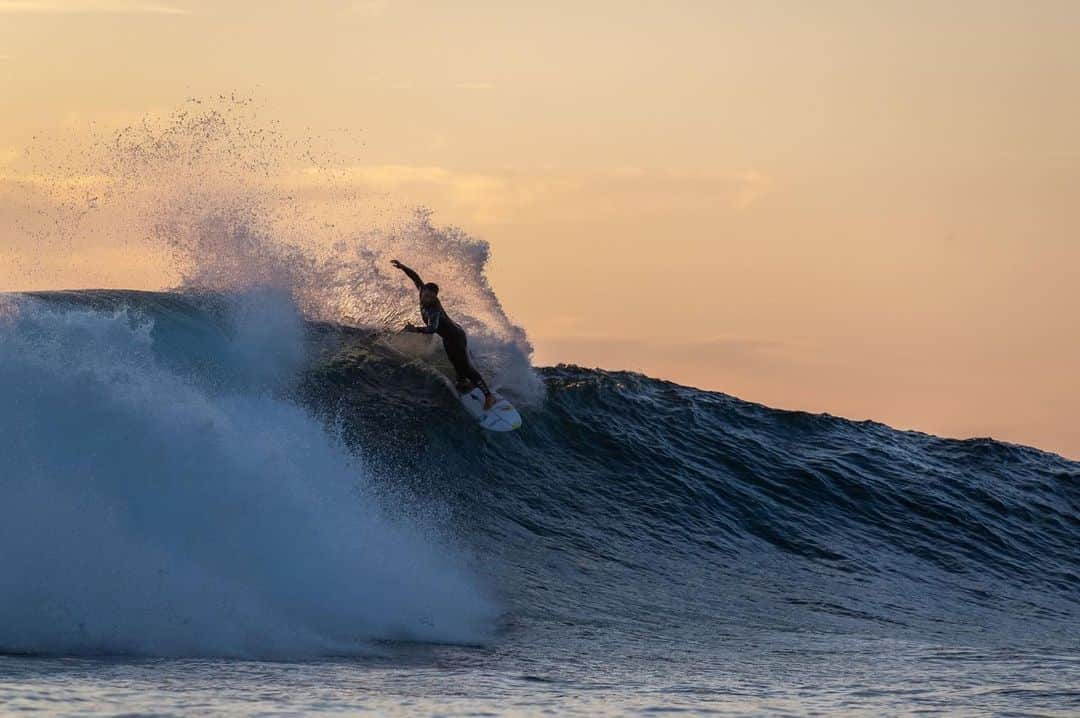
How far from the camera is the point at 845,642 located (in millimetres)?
10766

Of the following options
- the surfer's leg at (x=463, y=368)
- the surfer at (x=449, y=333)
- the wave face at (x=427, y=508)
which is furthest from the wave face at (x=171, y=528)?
the surfer's leg at (x=463, y=368)

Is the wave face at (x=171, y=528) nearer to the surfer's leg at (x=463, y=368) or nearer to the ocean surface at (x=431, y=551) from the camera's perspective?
the ocean surface at (x=431, y=551)

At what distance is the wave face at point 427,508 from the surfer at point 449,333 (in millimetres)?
349

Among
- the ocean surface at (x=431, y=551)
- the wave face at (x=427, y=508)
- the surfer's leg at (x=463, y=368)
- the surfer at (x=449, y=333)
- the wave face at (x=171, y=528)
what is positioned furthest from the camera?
the surfer's leg at (x=463, y=368)

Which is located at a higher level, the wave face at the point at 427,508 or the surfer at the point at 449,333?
the surfer at the point at 449,333

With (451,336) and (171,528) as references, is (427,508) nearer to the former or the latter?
(451,336)

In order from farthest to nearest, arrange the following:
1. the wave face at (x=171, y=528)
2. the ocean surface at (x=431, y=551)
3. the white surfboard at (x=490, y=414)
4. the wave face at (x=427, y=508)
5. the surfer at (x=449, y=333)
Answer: the white surfboard at (x=490, y=414) → the surfer at (x=449, y=333) → the wave face at (x=427, y=508) → the wave face at (x=171, y=528) → the ocean surface at (x=431, y=551)

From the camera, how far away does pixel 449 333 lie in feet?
50.1

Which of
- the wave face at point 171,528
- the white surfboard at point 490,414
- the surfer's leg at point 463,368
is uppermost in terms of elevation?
the surfer's leg at point 463,368

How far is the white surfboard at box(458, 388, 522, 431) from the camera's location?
50.7 ft

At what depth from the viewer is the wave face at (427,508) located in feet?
28.1

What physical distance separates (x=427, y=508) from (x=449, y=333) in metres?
3.01

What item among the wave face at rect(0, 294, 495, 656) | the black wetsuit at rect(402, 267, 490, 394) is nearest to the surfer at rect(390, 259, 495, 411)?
the black wetsuit at rect(402, 267, 490, 394)

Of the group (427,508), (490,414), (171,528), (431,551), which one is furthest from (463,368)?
(171,528)
